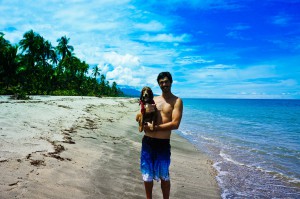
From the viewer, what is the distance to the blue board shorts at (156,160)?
3.98 meters

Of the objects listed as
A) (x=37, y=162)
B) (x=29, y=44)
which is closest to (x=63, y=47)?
(x=29, y=44)

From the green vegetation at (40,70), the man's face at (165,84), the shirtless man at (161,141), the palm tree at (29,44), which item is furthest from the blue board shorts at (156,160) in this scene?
the palm tree at (29,44)

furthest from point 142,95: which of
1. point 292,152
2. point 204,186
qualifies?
point 292,152

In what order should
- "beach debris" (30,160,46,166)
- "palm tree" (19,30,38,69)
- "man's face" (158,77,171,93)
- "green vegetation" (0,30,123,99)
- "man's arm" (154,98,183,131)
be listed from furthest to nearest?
"palm tree" (19,30,38,69), "green vegetation" (0,30,123,99), "beach debris" (30,160,46,166), "man's face" (158,77,171,93), "man's arm" (154,98,183,131)

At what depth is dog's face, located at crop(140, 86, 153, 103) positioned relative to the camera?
→ 3854 millimetres

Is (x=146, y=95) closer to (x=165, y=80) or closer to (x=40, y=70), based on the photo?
(x=165, y=80)

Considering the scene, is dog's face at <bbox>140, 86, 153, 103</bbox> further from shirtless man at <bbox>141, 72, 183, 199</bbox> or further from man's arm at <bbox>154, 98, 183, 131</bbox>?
man's arm at <bbox>154, 98, 183, 131</bbox>

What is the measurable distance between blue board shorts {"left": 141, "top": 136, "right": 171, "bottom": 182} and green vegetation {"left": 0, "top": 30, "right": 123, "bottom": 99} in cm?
2491

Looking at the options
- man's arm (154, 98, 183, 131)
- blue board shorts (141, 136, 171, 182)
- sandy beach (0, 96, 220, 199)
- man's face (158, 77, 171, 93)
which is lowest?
sandy beach (0, 96, 220, 199)

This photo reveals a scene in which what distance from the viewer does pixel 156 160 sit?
3.99m

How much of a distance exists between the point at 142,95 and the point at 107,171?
2849mm

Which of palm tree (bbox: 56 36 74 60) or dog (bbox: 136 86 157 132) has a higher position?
palm tree (bbox: 56 36 74 60)

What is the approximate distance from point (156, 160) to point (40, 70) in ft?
164

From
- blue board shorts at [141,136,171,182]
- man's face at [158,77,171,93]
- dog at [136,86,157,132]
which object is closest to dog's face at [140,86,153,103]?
dog at [136,86,157,132]
